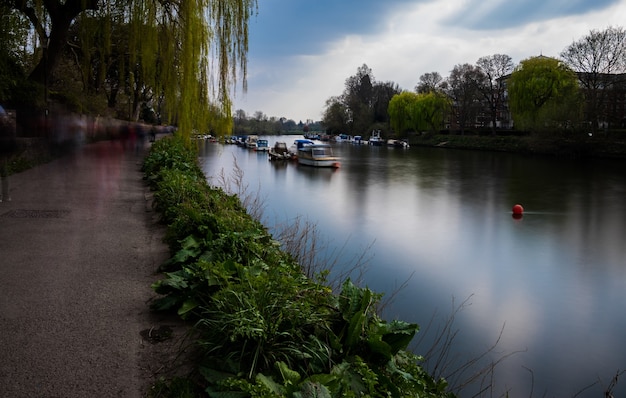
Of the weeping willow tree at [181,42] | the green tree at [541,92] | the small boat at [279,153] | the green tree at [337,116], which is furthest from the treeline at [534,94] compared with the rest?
the weeping willow tree at [181,42]

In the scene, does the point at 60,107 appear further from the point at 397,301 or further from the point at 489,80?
the point at 489,80

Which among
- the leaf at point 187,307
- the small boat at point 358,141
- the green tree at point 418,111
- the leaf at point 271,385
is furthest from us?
the small boat at point 358,141

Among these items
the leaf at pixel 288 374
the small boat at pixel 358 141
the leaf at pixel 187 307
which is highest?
the small boat at pixel 358 141

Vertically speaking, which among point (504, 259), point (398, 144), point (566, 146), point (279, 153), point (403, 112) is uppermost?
point (403, 112)

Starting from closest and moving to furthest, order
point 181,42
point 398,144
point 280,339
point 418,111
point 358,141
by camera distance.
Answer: point 280,339, point 181,42, point 418,111, point 398,144, point 358,141

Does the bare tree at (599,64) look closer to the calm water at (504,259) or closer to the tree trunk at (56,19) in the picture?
the calm water at (504,259)

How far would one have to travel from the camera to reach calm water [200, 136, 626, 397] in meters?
7.15

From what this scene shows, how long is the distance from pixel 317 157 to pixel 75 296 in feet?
113

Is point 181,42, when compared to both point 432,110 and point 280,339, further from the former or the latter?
point 432,110

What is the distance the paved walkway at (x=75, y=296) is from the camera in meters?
2.93

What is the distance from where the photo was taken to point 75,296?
417 centimetres

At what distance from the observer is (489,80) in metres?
64.9

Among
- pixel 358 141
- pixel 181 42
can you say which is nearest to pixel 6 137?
pixel 181 42

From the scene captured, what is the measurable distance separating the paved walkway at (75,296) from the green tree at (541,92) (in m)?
Result: 44.2
